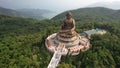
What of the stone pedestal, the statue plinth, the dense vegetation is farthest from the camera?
the statue plinth

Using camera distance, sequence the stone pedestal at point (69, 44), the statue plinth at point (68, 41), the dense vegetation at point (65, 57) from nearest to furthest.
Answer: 1. the dense vegetation at point (65, 57)
2. the stone pedestal at point (69, 44)
3. the statue plinth at point (68, 41)

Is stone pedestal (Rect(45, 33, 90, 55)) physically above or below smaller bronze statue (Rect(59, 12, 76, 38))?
below

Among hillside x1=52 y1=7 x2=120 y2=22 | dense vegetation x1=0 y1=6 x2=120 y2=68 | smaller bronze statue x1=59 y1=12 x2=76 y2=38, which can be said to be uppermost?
smaller bronze statue x1=59 y1=12 x2=76 y2=38

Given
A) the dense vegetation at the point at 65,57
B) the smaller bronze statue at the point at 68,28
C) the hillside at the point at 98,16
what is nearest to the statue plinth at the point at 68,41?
the smaller bronze statue at the point at 68,28

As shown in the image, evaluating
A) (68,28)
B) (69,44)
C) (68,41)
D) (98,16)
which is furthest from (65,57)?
(98,16)

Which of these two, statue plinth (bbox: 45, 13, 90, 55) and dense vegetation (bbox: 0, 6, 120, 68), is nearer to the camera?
dense vegetation (bbox: 0, 6, 120, 68)

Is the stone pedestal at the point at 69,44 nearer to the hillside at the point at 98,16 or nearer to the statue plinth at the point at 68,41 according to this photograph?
the statue plinth at the point at 68,41

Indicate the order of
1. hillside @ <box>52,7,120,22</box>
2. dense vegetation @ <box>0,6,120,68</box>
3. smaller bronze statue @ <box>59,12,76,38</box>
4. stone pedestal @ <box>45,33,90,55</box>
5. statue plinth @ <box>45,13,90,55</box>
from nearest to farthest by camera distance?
dense vegetation @ <box>0,6,120,68</box> → stone pedestal @ <box>45,33,90,55</box> → statue plinth @ <box>45,13,90,55</box> → smaller bronze statue @ <box>59,12,76,38</box> → hillside @ <box>52,7,120,22</box>

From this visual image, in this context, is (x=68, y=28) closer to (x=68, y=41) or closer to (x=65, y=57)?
(x=68, y=41)

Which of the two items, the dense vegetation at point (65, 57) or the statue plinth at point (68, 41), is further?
the statue plinth at point (68, 41)

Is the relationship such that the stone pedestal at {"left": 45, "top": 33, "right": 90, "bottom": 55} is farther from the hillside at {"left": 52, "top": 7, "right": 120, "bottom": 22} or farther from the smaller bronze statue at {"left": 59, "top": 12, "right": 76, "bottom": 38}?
the hillside at {"left": 52, "top": 7, "right": 120, "bottom": 22}

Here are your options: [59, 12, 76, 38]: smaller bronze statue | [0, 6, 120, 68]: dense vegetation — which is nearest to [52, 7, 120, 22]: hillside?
[59, 12, 76, 38]: smaller bronze statue
